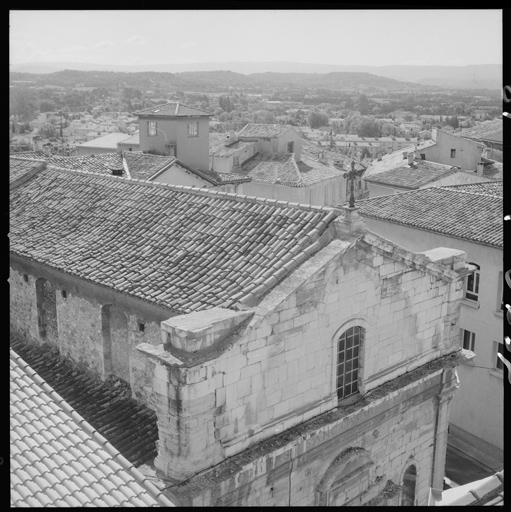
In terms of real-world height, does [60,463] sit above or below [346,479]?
above

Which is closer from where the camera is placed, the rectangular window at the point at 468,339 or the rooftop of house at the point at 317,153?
the rectangular window at the point at 468,339

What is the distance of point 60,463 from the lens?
24.3 feet

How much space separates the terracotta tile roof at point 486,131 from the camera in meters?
34.4

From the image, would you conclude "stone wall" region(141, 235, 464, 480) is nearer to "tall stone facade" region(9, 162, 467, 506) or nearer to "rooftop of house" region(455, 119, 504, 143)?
"tall stone facade" region(9, 162, 467, 506)

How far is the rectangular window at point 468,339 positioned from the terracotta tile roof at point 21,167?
592 inches

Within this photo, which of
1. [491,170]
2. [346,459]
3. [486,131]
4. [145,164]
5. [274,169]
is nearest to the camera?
[346,459]

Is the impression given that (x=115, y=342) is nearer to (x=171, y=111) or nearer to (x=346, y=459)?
(x=346, y=459)

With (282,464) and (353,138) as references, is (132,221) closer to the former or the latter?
(282,464)

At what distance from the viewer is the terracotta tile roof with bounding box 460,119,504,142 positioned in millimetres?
34406

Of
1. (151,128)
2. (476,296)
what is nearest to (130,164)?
(151,128)

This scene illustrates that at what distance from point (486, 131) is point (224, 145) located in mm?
16380

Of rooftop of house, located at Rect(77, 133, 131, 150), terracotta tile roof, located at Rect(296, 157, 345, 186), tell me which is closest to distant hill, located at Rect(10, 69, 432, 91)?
rooftop of house, located at Rect(77, 133, 131, 150)

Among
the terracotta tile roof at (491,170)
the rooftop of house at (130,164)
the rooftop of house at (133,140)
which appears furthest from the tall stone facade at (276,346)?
the rooftop of house at (133,140)

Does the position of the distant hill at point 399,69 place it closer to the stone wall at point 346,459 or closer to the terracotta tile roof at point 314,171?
the stone wall at point 346,459
